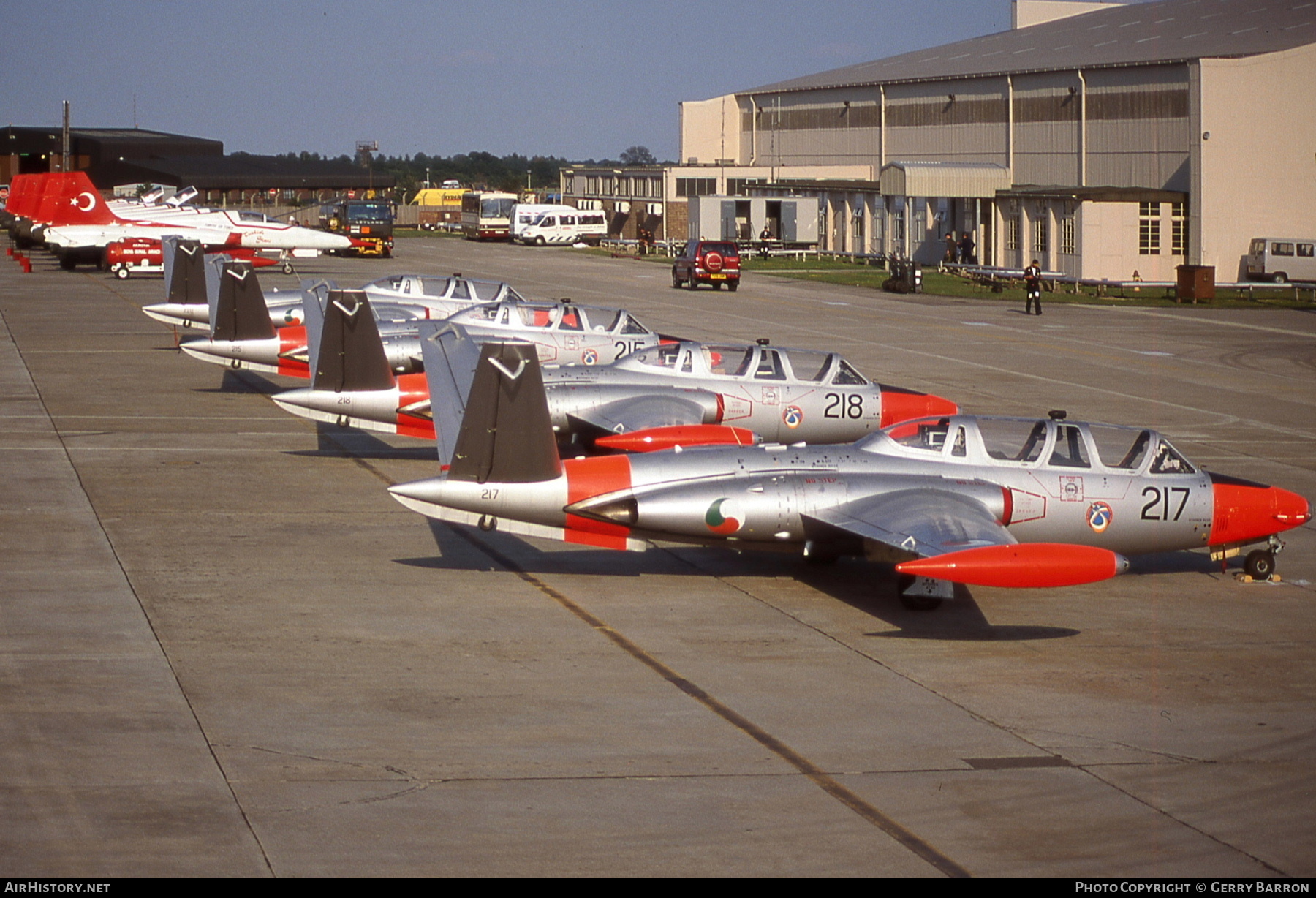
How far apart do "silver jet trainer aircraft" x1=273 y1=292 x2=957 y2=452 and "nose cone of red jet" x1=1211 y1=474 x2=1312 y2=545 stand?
6435 millimetres

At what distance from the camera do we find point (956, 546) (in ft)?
49.8

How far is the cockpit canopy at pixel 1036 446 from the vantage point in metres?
17.3

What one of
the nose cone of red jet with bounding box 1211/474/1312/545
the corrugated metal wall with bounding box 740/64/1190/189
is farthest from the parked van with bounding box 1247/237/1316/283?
the nose cone of red jet with bounding box 1211/474/1312/545

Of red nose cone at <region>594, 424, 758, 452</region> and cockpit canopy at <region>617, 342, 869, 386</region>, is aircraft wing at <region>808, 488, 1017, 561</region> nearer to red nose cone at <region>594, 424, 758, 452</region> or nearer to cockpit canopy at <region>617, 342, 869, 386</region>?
red nose cone at <region>594, 424, 758, 452</region>

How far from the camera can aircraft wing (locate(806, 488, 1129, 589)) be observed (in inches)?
572

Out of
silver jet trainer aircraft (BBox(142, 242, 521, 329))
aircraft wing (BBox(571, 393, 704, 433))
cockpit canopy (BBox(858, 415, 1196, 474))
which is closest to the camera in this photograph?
cockpit canopy (BBox(858, 415, 1196, 474))

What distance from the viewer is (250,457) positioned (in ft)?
81.4

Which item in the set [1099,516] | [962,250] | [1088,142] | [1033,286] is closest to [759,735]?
[1099,516]

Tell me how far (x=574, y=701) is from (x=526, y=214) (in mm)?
93078

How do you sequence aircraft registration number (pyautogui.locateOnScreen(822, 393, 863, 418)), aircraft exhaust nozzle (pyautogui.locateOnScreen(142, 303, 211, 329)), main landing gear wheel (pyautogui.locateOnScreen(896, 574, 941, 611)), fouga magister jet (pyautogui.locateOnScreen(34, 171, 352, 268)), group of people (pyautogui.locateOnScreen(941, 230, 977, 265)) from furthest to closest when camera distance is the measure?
group of people (pyautogui.locateOnScreen(941, 230, 977, 265)) → fouga magister jet (pyautogui.locateOnScreen(34, 171, 352, 268)) → aircraft exhaust nozzle (pyautogui.locateOnScreen(142, 303, 211, 329)) → aircraft registration number (pyautogui.locateOnScreen(822, 393, 863, 418)) → main landing gear wheel (pyautogui.locateOnScreen(896, 574, 941, 611))

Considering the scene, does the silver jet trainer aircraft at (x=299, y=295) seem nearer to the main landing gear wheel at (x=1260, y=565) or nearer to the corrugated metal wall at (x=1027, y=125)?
the main landing gear wheel at (x=1260, y=565)

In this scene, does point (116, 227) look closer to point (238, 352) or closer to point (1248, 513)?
point (238, 352)

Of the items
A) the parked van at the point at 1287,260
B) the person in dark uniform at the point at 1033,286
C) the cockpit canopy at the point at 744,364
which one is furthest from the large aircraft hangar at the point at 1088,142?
the cockpit canopy at the point at 744,364

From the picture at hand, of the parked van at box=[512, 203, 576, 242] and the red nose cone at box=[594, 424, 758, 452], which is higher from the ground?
the parked van at box=[512, 203, 576, 242]
